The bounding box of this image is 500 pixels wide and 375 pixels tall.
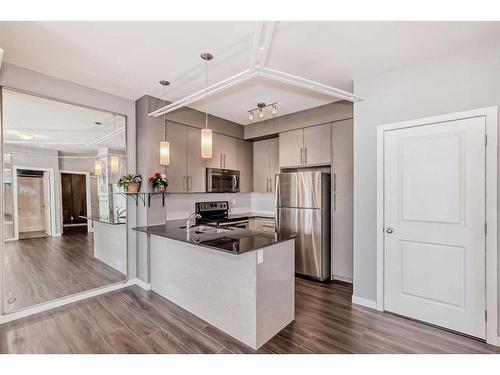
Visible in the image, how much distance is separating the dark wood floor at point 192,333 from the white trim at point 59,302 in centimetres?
9

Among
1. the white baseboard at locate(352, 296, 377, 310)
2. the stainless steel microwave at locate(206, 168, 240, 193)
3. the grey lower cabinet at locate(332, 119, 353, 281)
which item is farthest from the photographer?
the stainless steel microwave at locate(206, 168, 240, 193)

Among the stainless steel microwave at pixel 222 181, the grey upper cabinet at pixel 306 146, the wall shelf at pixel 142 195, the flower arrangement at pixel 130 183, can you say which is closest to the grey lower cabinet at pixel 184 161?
the stainless steel microwave at pixel 222 181

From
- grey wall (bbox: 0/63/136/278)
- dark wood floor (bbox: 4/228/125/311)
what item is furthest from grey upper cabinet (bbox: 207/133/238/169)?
dark wood floor (bbox: 4/228/125/311)

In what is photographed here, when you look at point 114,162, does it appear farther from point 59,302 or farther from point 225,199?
point 225,199

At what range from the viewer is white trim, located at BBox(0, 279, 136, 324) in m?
2.63

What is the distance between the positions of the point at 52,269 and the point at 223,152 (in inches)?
118

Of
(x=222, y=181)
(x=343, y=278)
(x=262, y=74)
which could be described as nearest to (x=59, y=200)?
(x=222, y=181)

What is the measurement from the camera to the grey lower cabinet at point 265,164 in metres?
4.93

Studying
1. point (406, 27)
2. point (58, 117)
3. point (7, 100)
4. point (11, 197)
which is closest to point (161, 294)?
point (11, 197)

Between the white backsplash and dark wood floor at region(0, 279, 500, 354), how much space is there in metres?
1.58

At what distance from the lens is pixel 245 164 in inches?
203

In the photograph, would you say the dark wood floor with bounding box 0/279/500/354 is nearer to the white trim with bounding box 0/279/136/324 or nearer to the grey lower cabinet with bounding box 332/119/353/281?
the white trim with bounding box 0/279/136/324

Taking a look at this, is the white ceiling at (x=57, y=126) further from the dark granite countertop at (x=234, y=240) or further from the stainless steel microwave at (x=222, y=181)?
the dark granite countertop at (x=234, y=240)
